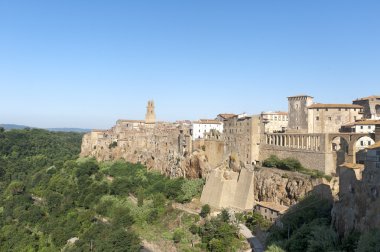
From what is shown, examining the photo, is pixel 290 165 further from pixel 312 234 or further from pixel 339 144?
pixel 312 234

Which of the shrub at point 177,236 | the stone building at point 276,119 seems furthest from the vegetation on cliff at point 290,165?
the stone building at point 276,119

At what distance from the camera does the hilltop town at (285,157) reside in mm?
22625

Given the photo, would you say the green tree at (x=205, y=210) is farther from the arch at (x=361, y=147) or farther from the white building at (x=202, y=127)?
the white building at (x=202, y=127)

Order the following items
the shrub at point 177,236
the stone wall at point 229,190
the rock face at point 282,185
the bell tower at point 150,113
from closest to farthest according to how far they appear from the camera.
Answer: the rock face at point 282,185 < the shrub at point 177,236 < the stone wall at point 229,190 < the bell tower at point 150,113

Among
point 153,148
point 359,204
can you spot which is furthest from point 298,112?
point 359,204

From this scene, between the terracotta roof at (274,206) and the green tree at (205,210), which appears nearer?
the terracotta roof at (274,206)

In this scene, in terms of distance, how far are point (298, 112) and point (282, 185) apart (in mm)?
13294

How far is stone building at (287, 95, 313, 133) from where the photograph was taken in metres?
44.2

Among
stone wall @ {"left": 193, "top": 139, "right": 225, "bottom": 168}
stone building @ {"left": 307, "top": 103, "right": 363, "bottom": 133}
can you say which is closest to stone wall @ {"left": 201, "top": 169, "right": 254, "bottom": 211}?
stone wall @ {"left": 193, "top": 139, "right": 225, "bottom": 168}

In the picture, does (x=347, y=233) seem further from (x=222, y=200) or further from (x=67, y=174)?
(x=67, y=174)

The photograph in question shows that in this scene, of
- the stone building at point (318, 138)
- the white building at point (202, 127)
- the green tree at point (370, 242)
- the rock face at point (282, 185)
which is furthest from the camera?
the white building at point (202, 127)

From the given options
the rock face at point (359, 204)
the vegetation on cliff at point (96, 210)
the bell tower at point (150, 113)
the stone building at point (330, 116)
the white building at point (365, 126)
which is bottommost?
the vegetation on cliff at point (96, 210)

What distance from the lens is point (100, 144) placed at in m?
71.1

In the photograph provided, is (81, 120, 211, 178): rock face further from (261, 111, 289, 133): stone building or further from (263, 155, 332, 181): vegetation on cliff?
(261, 111, 289, 133): stone building
